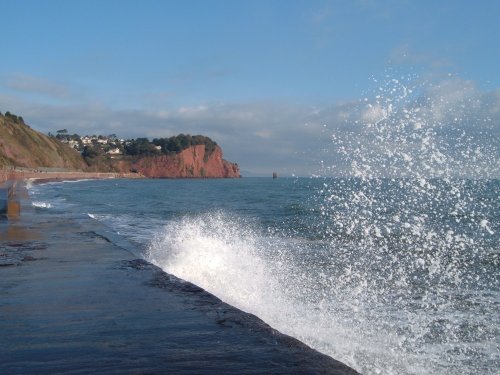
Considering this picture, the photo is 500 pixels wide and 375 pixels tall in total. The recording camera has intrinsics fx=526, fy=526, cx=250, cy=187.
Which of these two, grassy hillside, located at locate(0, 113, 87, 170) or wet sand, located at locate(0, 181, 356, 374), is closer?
wet sand, located at locate(0, 181, 356, 374)

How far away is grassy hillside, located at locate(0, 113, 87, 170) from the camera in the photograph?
4069 inches

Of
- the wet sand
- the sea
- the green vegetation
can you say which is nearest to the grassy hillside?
the green vegetation

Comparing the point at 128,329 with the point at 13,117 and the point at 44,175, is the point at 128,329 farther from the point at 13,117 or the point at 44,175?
the point at 13,117

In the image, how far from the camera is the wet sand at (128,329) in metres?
4.22

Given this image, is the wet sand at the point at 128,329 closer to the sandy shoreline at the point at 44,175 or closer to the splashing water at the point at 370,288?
the splashing water at the point at 370,288

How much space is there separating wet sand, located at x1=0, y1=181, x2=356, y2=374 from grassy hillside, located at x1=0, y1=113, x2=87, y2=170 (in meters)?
89.4

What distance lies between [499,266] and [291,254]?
4.77 meters

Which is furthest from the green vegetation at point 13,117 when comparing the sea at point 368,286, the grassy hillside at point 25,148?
the sea at point 368,286

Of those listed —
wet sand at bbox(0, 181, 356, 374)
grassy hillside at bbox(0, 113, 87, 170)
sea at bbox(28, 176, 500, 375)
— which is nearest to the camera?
wet sand at bbox(0, 181, 356, 374)

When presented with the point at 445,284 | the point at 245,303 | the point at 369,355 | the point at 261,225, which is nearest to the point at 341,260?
the point at 445,284

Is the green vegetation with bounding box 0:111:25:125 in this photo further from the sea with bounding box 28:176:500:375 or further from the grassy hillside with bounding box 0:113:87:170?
the sea with bounding box 28:176:500:375

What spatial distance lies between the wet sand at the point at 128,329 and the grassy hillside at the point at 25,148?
293ft

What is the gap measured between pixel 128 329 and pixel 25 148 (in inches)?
4815

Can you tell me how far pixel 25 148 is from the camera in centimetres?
11694
